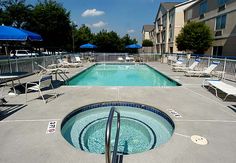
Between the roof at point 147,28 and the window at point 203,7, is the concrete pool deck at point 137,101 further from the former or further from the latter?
the roof at point 147,28

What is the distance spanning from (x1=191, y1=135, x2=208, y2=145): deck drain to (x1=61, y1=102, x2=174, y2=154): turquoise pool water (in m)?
0.72

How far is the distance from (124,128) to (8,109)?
3405 mm

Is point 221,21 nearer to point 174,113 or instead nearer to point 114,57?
point 114,57

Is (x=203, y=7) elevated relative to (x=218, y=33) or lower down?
elevated

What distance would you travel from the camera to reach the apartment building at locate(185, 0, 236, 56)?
17.5 meters

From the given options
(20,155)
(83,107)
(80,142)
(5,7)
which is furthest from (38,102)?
(5,7)

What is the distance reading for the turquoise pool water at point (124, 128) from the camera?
383cm

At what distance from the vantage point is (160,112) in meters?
4.95

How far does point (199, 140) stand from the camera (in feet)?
10.9

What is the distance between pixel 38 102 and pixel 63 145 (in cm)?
297

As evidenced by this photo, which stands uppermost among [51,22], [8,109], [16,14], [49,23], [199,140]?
[16,14]

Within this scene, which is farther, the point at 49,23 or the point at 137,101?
the point at 49,23

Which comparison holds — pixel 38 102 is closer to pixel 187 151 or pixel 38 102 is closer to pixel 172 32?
pixel 187 151

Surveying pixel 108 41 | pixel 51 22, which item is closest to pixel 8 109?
pixel 51 22
